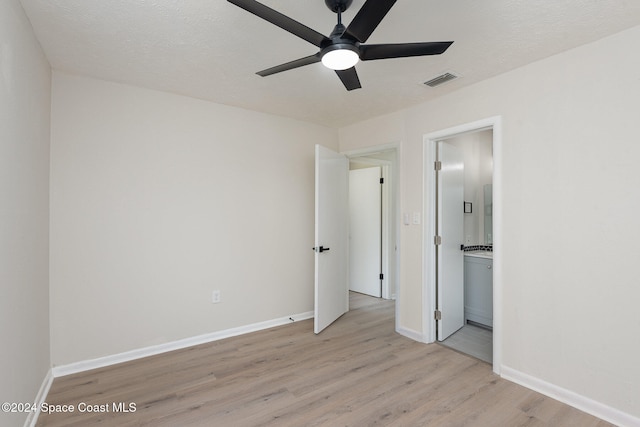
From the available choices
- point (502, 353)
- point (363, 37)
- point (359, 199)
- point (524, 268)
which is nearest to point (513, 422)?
point (502, 353)

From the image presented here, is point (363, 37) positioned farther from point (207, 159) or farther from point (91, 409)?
point (91, 409)

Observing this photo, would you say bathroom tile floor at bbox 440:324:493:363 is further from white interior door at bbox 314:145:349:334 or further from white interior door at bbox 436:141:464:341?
white interior door at bbox 314:145:349:334

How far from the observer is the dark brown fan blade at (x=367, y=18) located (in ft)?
4.09

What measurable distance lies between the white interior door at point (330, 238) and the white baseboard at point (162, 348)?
51cm

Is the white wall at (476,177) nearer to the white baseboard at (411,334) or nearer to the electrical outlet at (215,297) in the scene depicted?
the white baseboard at (411,334)

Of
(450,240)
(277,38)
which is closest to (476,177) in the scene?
(450,240)

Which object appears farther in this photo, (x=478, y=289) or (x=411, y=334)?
(x=478, y=289)

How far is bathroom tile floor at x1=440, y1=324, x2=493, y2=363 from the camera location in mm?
2971

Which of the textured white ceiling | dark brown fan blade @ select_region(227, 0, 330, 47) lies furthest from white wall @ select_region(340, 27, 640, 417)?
dark brown fan blade @ select_region(227, 0, 330, 47)

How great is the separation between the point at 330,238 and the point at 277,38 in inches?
88.1

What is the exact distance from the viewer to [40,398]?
6.97 ft

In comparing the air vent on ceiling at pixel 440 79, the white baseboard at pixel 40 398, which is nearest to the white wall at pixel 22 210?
the white baseboard at pixel 40 398

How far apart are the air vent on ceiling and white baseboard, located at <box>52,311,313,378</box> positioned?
292cm

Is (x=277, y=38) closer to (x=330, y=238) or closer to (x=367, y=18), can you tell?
(x=367, y=18)
